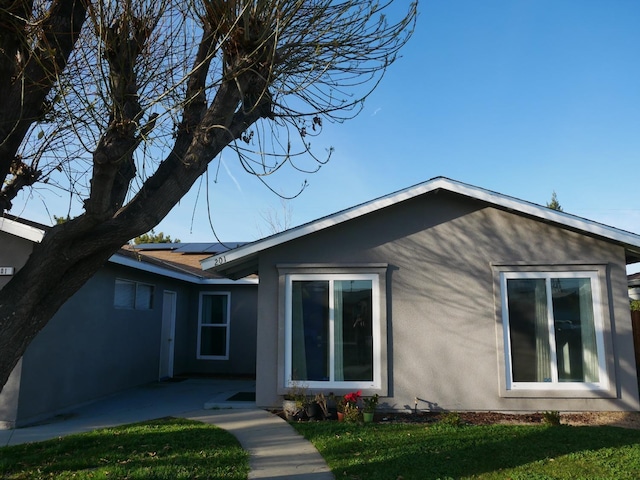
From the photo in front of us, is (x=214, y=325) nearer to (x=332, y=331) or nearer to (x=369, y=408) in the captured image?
(x=332, y=331)

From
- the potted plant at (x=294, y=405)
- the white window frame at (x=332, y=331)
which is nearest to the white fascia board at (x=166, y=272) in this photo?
the white window frame at (x=332, y=331)

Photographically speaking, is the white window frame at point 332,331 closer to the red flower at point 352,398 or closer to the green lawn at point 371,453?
the red flower at point 352,398

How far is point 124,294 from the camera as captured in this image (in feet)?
38.1

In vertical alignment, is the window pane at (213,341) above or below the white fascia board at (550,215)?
below

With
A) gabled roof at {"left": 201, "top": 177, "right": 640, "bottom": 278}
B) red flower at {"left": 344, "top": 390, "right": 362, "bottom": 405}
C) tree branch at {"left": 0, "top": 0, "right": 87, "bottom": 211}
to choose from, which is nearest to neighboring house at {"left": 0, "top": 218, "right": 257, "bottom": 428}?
gabled roof at {"left": 201, "top": 177, "right": 640, "bottom": 278}

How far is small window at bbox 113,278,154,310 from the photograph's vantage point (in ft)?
37.1

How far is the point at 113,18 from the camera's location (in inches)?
194

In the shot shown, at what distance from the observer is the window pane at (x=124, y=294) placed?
11.2m

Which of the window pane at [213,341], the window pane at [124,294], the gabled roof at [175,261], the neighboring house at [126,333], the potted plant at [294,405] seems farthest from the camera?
the window pane at [213,341]

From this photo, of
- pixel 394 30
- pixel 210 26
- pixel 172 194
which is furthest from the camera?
pixel 394 30

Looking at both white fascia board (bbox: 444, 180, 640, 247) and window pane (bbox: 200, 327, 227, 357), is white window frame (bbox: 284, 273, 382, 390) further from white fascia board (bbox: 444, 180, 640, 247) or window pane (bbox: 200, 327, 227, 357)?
window pane (bbox: 200, 327, 227, 357)

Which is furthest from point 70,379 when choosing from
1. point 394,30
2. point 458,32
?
point 458,32

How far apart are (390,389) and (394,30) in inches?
234

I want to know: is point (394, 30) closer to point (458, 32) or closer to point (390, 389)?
point (458, 32)
